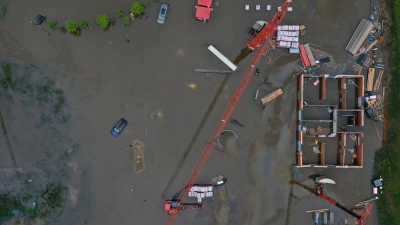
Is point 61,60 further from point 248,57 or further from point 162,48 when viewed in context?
point 248,57

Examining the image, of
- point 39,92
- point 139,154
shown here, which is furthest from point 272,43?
point 39,92

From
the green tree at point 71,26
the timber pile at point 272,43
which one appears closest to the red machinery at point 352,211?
Answer: the timber pile at point 272,43

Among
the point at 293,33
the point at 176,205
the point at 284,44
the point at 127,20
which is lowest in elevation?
the point at 176,205

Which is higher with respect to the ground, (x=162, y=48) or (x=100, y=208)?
(x=162, y=48)

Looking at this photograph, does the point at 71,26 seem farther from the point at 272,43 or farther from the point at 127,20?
the point at 272,43

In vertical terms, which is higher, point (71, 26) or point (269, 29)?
point (269, 29)

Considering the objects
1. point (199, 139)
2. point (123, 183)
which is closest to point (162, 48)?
point (199, 139)

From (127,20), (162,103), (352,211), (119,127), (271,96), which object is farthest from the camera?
(352,211)
